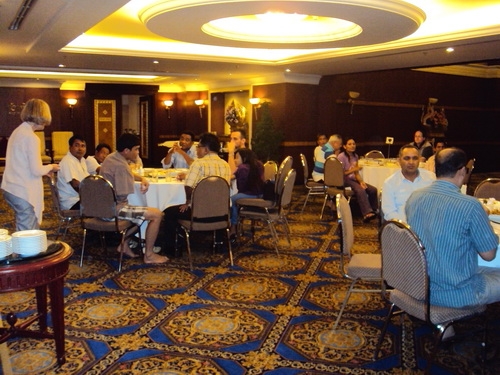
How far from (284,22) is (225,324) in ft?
14.4

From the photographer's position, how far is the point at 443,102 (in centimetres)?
1399

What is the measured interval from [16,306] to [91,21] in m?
3.10

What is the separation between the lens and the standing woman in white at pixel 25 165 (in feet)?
13.1

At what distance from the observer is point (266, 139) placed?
11.1 meters

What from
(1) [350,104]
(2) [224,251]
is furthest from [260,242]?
(1) [350,104]

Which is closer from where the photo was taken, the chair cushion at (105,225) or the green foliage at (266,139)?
the chair cushion at (105,225)

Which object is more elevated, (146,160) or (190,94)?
(190,94)

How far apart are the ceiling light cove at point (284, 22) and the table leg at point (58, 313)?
2.99 metres

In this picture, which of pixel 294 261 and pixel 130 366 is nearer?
pixel 130 366

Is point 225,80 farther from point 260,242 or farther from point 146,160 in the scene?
point 260,242

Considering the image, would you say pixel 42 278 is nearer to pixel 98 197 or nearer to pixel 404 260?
pixel 404 260

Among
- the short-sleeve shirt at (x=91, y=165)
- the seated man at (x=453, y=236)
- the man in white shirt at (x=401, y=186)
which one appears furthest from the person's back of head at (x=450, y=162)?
the short-sleeve shirt at (x=91, y=165)

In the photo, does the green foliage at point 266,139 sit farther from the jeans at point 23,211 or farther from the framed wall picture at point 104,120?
the jeans at point 23,211

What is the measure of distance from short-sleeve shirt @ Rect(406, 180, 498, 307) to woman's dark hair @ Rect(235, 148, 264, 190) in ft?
10.1
